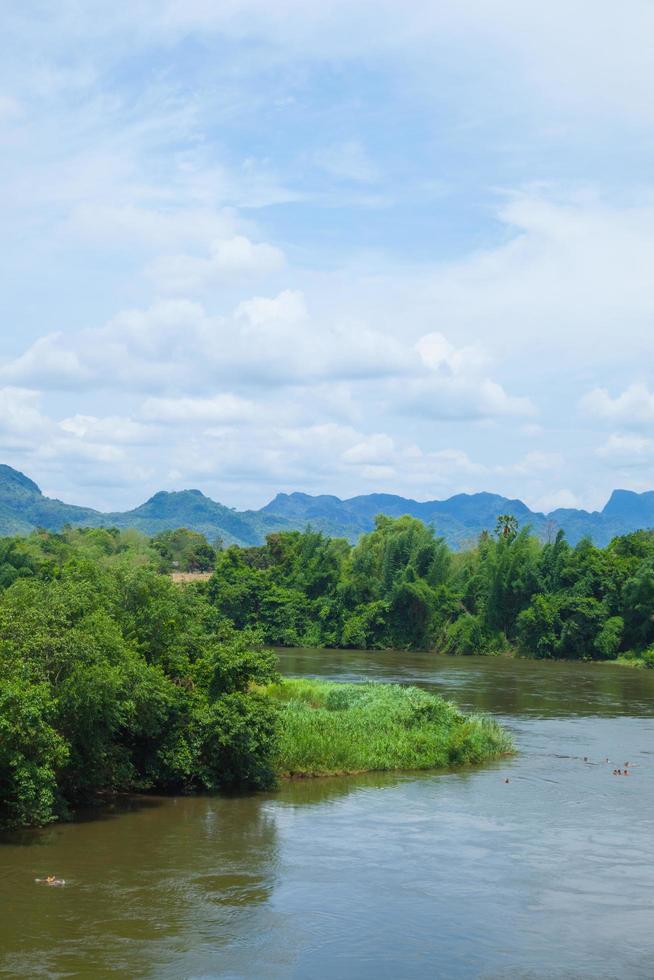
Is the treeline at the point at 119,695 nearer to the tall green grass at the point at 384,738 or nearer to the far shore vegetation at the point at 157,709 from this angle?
the far shore vegetation at the point at 157,709

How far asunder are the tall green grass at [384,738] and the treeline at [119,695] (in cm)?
284

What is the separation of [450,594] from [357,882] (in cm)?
8167

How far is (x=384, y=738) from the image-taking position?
123 ft

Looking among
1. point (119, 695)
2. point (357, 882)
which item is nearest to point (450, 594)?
point (119, 695)

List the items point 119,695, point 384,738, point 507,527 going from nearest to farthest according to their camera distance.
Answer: point 119,695 < point 384,738 < point 507,527

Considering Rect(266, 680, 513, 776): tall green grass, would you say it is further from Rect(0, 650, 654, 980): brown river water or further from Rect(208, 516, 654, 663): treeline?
Rect(208, 516, 654, 663): treeline

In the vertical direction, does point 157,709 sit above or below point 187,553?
below

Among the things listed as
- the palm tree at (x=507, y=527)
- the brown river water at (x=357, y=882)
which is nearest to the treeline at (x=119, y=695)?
the brown river water at (x=357, y=882)

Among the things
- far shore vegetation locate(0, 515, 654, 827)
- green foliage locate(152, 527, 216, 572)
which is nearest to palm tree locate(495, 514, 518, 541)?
green foliage locate(152, 527, 216, 572)

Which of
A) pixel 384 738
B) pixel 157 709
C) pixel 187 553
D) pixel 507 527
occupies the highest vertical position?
pixel 507 527

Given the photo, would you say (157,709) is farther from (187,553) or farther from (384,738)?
(187,553)

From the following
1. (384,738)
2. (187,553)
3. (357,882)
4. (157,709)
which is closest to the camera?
(357,882)

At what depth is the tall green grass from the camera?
35375 millimetres

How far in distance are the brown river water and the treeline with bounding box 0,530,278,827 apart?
1.18 meters
